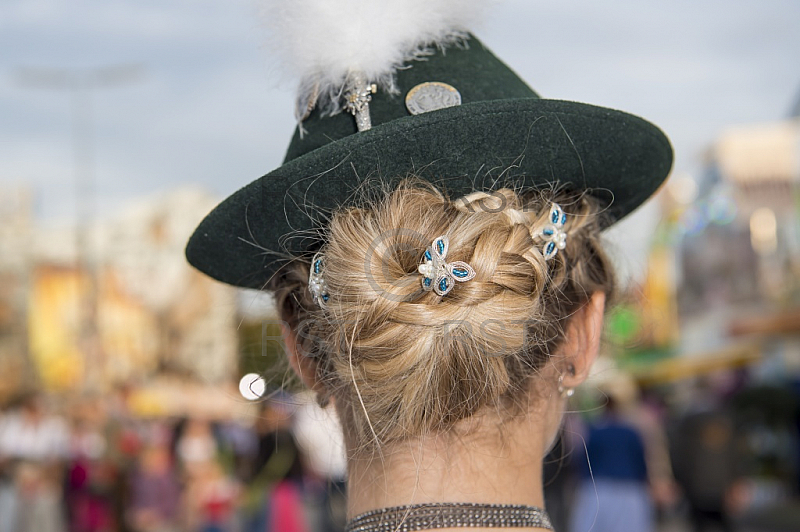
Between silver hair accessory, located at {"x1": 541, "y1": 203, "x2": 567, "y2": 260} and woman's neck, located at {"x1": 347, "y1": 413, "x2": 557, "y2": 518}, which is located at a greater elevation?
silver hair accessory, located at {"x1": 541, "y1": 203, "x2": 567, "y2": 260}

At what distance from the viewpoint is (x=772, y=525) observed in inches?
225

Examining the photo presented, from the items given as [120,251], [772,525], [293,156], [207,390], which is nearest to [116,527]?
[772,525]

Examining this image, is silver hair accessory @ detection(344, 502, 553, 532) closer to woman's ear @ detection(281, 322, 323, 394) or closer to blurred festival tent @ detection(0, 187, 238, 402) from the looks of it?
woman's ear @ detection(281, 322, 323, 394)

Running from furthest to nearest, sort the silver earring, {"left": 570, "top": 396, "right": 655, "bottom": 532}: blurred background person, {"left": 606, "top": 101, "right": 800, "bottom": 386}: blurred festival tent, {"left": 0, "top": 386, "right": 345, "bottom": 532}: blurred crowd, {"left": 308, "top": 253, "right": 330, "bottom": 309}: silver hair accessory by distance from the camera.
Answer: {"left": 606, "top": 101, "right": 800, "bottom": 386}: blurred festival tent, {"left": 0, "top": 386, "right": 345, "bottom": 532}: blurred crowd, {"left": 570, "top": 396, "right": 655, "bottom": 532}: blurred background person, the silver earring, {"left": 308, "top": 253, "right": 330, "bottom": 309}: silver hair accessory

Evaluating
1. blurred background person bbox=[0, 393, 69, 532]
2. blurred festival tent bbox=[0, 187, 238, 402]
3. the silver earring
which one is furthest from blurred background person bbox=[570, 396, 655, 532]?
blurred festival tent bbox=[0, 187, 238, 402]

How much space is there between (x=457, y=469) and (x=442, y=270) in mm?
329

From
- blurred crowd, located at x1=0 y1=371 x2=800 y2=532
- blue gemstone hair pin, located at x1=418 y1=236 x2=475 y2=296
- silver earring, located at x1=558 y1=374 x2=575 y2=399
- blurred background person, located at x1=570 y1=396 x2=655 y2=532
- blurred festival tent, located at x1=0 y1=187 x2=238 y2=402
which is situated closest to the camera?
blue gemstone hair pin, located at x1=418 y1=236 x2=475 y2=296

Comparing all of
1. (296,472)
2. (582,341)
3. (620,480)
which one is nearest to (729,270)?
(620,480)

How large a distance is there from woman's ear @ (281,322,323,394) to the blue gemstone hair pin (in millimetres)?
358

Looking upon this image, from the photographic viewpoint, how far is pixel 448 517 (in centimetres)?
120

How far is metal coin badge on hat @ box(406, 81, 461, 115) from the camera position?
137 cm

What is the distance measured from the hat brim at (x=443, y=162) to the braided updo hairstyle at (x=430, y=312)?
54 millimetres

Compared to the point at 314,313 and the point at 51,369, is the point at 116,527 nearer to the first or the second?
the point at 314,313

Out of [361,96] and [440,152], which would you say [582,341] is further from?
[361,96]
